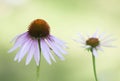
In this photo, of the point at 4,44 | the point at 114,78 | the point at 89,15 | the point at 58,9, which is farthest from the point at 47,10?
the point at 114,78

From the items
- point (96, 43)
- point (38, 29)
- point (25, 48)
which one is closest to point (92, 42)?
point (96, 43)

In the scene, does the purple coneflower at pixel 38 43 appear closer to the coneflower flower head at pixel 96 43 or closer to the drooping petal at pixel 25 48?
Answer: the drooping petal at pixel 25 48

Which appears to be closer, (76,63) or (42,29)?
(42,29)

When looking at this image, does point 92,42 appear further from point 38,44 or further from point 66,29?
point 66,29

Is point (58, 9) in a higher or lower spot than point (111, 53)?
higher

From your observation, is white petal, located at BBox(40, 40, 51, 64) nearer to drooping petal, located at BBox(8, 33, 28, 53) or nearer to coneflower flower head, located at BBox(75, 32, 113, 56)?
drooping petal, located at BBox(8, 33, 28, 53)

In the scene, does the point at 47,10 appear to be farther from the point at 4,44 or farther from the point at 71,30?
the point at 4,44
